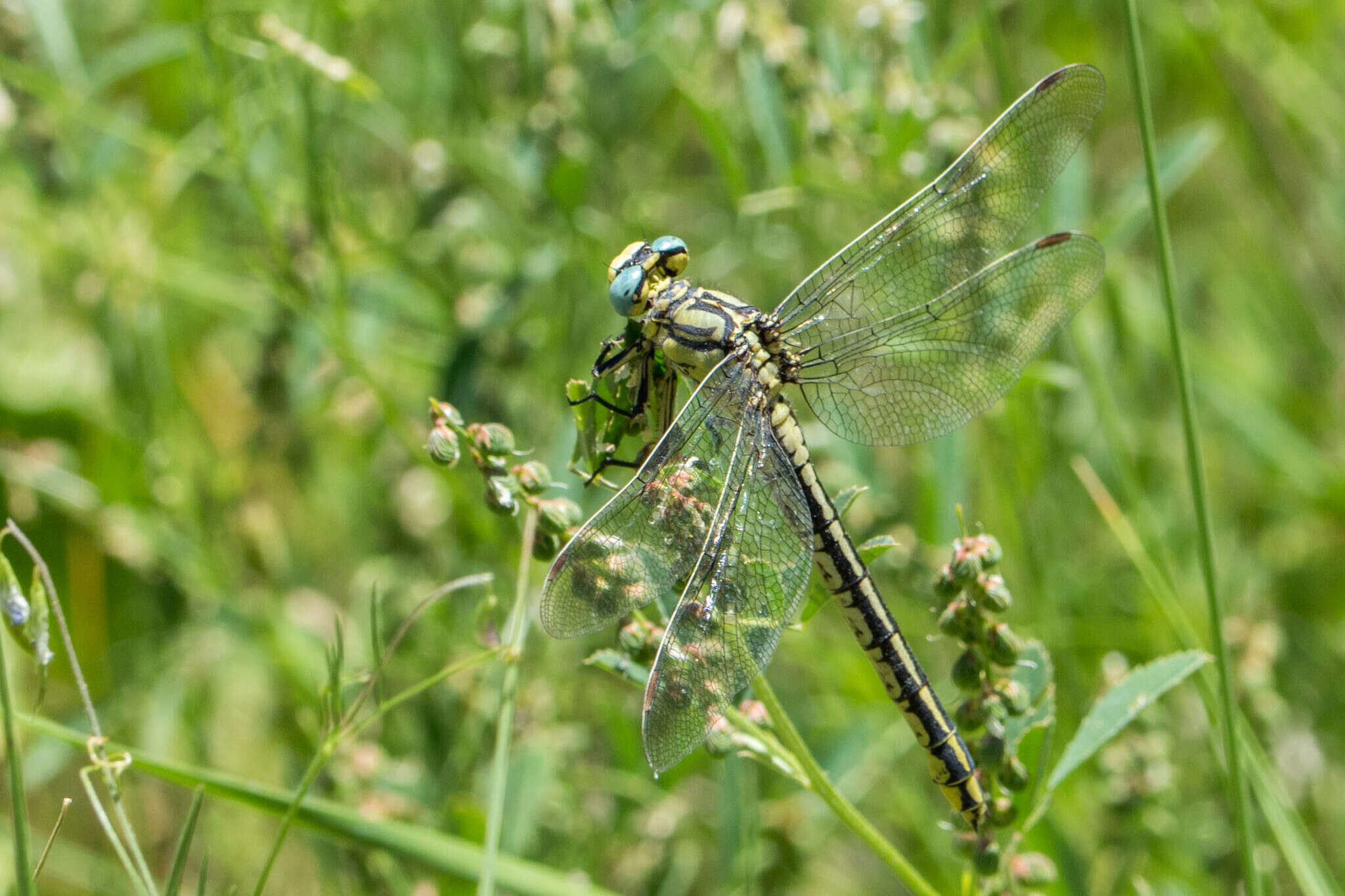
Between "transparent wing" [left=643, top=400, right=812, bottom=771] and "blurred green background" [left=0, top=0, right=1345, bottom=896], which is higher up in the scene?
"blurred green background" [left=0, top=0, right=1345, bottom=896]

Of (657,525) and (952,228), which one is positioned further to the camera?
(952,228)

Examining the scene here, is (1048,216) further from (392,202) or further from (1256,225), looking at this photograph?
(392,202)

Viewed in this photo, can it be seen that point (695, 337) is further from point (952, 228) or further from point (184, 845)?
point (184, 845)

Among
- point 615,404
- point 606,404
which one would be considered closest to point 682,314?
point 615,404

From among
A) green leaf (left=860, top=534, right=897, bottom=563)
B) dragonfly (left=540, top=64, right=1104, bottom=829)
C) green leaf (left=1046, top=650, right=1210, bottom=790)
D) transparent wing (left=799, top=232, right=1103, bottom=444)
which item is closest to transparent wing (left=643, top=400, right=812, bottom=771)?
dragonfly (left=540, top=64, right=1104, bottom=829)

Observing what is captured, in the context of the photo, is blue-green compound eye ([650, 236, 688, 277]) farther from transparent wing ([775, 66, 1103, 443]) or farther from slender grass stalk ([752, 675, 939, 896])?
slender grass stalk ([752, 675, 939, 896])

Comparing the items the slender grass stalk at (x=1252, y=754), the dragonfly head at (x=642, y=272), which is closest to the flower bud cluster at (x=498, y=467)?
the dragonfly head at (x=642, y=272)
